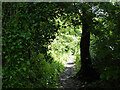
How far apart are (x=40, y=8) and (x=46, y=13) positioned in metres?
0.19

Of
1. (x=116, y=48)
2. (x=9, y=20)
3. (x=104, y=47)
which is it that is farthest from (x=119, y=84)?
(x=9, y=20)

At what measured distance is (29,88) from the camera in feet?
12.6

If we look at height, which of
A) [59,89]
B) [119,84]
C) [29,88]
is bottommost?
[59,89]

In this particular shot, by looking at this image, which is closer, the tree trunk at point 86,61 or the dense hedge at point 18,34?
the dense hedge at point 18,34

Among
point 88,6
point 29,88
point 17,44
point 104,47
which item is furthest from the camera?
point 88,6

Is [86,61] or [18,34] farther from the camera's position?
[86,61]

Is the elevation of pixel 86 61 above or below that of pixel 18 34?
below

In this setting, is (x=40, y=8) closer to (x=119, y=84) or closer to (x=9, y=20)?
(x=9, y=20)

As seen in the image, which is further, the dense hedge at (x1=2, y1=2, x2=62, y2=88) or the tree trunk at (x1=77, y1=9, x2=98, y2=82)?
the tree trunk at (x1=77, y1=9, x2=98, y2=82)

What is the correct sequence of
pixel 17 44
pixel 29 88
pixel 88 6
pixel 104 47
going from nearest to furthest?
pixel 17 44, pixel 29 88, pixel 104 47, pixel 88 6

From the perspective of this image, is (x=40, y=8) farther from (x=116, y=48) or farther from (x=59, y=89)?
(x=59, y=89)

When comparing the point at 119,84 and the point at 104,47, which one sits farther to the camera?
the point at 104,47

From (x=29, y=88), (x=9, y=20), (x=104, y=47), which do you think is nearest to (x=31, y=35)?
(x=9, y=20)

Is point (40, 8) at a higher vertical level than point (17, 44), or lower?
higher
